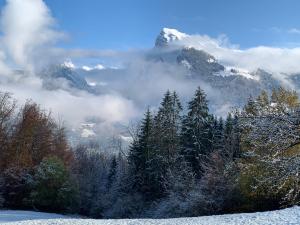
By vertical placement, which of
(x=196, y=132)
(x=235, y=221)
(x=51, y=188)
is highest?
(x=196, y=132)

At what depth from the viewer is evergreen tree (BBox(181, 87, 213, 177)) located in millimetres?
52594

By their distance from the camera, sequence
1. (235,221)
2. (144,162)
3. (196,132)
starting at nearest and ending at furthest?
1. (235,221)
2. (196,132)
3. (144,162)

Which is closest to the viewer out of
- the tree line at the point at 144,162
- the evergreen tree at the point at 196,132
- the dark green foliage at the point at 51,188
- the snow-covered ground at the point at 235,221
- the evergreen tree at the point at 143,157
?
the snow-covered ground at the point at 235,221

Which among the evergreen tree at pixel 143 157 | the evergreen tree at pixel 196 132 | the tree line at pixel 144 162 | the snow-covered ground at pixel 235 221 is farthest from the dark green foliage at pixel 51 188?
the snow-covered ground at pixel 235 221

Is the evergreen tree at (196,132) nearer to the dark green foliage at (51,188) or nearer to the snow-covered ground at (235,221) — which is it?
the dark green foliage at (51,188)

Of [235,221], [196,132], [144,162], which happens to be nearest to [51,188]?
[144,162]

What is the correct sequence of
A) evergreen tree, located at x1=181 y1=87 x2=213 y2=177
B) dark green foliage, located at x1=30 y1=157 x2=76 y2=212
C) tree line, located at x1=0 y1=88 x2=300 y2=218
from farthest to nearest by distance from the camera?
evergreen tree, located at x1=181 y1=87 x2=213 y2=177 < dark green foliage, located at x1=30 y1=157 x2=76 y2=212 < tree line, located at x1=0 y1=88 x2=300 y2=218

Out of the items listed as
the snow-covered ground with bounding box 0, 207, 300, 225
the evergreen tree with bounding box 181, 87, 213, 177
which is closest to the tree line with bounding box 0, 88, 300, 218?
the evergreen tree with bounding box 181, 87, 213, 177

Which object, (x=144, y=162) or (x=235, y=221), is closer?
(x=235, y=221)

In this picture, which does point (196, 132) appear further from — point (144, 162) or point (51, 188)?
point (51, 188)

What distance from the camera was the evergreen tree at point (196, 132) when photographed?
52594mm

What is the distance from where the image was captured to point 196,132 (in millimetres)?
53375

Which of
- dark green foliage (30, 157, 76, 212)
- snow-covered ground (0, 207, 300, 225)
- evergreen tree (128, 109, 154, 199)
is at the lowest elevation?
snow-covered ground (0, 207, 300, 225)

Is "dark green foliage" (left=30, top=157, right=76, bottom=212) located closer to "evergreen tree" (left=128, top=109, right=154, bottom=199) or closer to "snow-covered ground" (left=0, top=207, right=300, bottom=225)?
"evergreen tree" (left=128, top=109, right=154, bottom=199)
